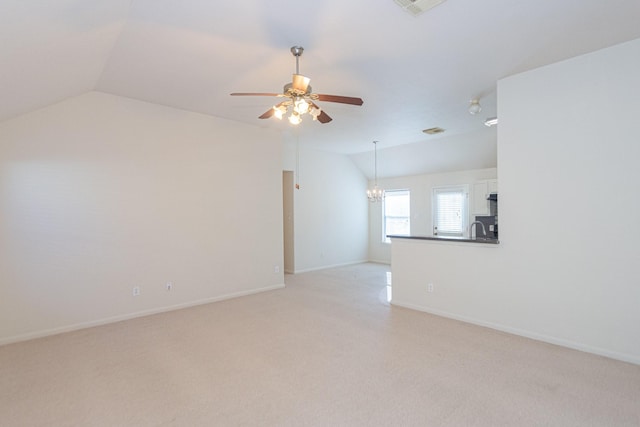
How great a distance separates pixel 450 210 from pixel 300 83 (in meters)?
5.79

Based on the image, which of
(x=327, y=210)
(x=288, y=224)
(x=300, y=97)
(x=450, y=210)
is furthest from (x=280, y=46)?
(x=450, y=210)

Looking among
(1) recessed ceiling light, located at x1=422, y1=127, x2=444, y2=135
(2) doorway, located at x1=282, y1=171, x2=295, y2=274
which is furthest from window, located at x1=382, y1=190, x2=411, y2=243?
(2) doorway, located at x1=282, y1=171, x2=295, y2=274

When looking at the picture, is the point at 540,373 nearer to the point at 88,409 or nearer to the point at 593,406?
the point at 593,406

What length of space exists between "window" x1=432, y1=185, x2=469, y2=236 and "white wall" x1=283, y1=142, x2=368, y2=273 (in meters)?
2.07

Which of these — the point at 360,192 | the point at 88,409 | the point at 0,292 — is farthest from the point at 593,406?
the point at 360,192

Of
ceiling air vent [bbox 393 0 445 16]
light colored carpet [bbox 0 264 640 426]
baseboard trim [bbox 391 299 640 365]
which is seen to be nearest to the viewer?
light colored carpet [bbox 0 264 640 426]

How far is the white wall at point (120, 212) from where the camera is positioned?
3416 mm

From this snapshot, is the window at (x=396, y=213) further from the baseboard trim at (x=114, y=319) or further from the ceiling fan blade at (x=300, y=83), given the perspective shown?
the ceiling fan blade at (x=300, y=83)

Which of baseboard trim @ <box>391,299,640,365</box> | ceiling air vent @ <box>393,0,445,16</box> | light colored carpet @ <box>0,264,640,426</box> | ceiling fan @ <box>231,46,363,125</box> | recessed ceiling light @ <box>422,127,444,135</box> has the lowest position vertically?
light colored carpet @ <box>0,264,640,426</box>

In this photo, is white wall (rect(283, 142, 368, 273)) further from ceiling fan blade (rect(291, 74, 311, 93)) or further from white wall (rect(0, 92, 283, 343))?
ceiling fan blade (rect(291, 74, 311, 93))

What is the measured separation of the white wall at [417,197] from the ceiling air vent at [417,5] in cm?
510

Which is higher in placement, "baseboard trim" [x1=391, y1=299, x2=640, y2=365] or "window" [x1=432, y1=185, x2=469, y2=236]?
"window" [x1=432, y1=185, x2=469, y2=236]

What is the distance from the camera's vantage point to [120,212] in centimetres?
403

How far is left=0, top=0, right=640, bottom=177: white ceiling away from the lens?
7.46ft
